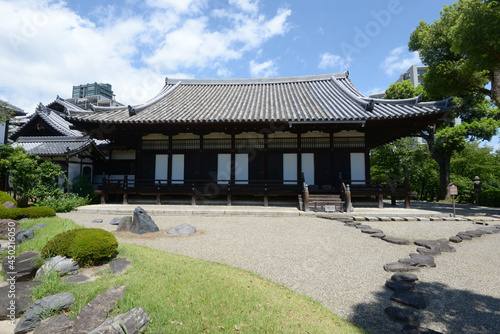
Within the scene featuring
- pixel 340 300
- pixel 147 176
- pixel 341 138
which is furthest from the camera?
pixel 147 176

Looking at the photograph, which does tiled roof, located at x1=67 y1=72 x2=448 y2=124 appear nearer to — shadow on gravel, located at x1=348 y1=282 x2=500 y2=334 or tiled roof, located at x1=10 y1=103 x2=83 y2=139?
tiled roof, located at x1=10 y1=103 x2=83 y2=139

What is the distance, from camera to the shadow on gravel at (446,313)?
113 inches

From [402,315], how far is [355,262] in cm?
205

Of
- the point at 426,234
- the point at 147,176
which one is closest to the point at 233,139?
Result: the point at 147,176

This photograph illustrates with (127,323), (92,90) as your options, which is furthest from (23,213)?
(92,90)

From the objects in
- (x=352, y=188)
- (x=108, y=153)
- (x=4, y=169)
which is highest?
(x=108, y=153)

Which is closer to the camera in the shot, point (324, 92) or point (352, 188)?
point (352, 188)

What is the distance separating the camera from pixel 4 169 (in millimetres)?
12398

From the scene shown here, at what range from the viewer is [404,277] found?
4129mm

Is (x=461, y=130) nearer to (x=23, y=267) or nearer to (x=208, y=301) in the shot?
(x=208, y=301)

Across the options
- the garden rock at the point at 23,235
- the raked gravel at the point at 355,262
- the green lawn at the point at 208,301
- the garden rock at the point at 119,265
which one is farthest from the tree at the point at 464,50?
the garden rock at the point at 23,235

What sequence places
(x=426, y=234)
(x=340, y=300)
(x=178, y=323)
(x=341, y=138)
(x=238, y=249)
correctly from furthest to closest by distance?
(x=341, y=138) → (x=426, y=234) → (x=238, y=249) → (x=340, y=300) → (x=178, y=323)

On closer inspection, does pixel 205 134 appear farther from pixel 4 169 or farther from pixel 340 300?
pixel 340 300

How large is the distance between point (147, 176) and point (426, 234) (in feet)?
46.5
